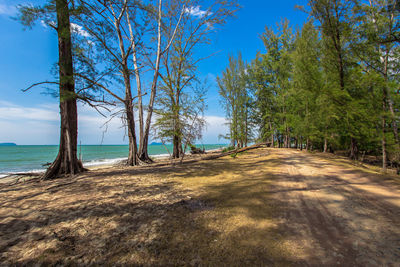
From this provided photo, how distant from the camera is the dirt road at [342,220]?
1.75 m

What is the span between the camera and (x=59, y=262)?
1.70 m

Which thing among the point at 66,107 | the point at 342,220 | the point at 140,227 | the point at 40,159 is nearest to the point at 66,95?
the point at 66,107

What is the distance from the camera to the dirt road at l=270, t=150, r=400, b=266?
1752mm

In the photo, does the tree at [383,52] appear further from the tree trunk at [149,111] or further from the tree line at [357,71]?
the tree trunk at [149,111]

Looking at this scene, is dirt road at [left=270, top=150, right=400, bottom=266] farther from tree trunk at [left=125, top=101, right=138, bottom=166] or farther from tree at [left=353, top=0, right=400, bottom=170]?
tree trunk at [left=125, top=101, right=138, bottom=166]

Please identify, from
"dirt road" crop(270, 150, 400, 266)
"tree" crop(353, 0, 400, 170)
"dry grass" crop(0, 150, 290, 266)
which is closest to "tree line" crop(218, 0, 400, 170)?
"tree" crop(353, 0, 400, 170)

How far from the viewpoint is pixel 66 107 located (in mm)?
5992

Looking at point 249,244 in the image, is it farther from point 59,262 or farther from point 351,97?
point 351,97

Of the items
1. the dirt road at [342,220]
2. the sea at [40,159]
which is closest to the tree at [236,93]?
the sea at [40,159]

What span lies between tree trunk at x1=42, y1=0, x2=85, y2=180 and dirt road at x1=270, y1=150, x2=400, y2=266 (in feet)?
23.1

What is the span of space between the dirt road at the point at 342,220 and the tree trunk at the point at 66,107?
7049 mm

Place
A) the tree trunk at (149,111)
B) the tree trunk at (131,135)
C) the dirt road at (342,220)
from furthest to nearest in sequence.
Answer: the tree trunk at (149,111), the tree trunk at (131,135), the dirt road at (342,220)

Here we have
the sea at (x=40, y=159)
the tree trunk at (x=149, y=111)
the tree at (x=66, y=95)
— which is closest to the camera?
the tree at (x=66, y=95)

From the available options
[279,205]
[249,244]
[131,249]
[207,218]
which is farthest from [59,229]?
[279,205]
